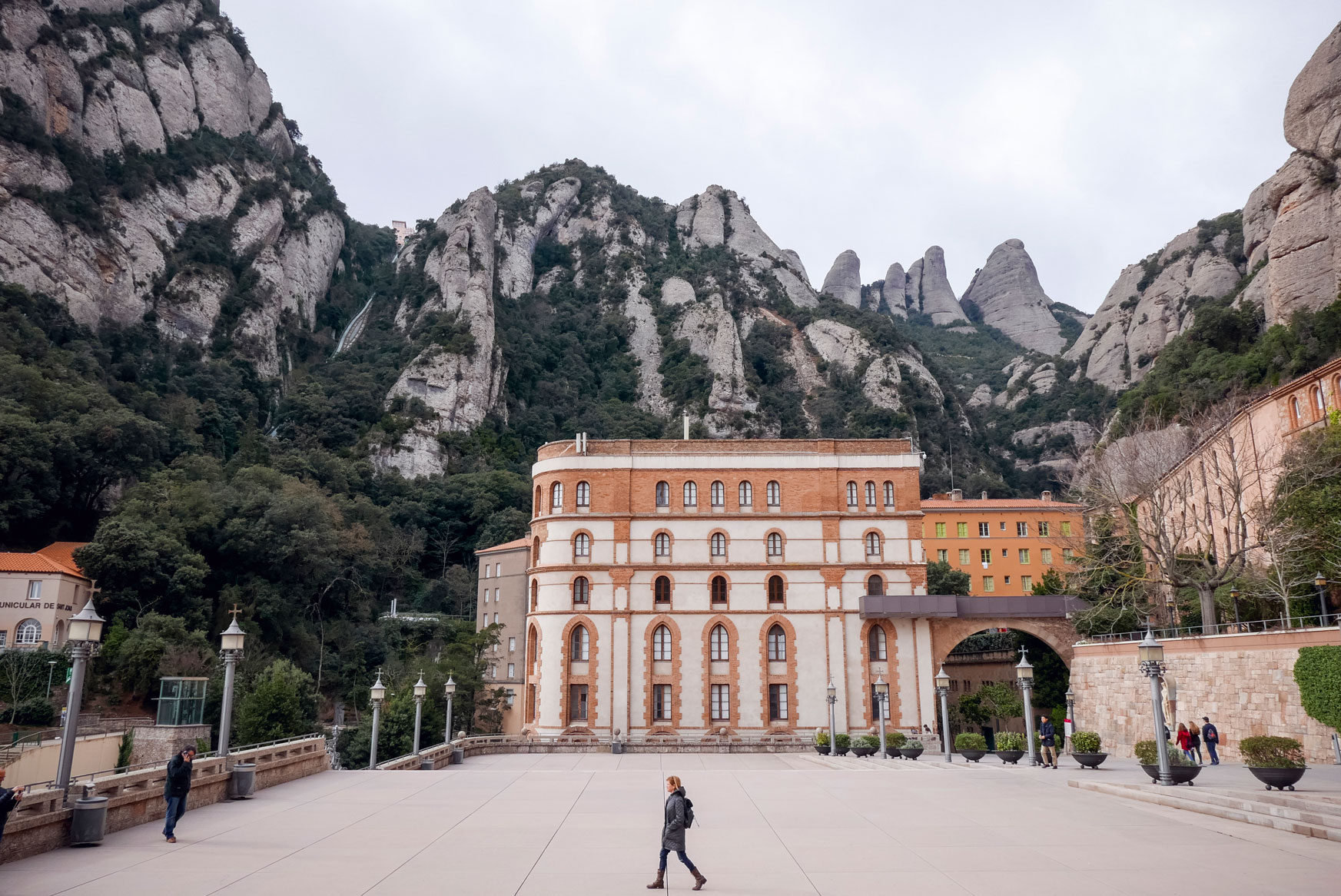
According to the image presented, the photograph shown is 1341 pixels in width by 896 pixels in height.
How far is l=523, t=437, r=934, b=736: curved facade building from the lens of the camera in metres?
43.6

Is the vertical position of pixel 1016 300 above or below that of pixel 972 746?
above

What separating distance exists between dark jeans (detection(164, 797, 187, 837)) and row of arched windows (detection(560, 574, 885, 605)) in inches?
1258

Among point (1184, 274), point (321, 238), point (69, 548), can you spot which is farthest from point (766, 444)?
point (321, 238)

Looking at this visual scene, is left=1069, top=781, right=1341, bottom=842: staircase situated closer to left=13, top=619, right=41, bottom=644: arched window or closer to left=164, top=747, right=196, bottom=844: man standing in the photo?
left=164, top=747, right=196, bottom=844: man standing

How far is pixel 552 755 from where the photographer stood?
124 ft

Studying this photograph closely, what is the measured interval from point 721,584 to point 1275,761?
30.7 metres

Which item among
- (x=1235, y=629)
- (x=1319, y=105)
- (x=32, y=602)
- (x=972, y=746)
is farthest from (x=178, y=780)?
(x=1319, y=105)

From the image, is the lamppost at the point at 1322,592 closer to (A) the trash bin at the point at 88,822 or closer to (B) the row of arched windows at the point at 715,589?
(B) the row of arched windows at the point at 715,589

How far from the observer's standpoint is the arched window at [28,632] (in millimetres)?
45500

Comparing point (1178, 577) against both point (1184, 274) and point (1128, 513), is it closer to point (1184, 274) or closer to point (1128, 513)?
point (1128, 513)

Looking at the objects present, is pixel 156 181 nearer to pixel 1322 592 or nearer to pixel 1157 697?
pixel 1157 697

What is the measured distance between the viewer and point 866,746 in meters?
33.3

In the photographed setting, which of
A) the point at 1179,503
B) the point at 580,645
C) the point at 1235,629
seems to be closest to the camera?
the point at 1235,629

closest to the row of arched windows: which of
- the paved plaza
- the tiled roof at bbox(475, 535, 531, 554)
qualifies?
the tiled roof at bbox(475, 535, 531, 554)
